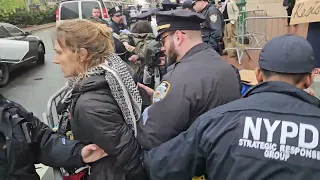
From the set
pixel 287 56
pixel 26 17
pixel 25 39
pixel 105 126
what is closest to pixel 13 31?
pixel 25 39

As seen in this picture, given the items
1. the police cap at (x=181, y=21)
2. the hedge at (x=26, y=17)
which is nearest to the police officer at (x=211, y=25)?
the police cap at (x=181, y=21)

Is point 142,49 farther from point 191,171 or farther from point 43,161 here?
point 191,171

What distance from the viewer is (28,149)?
2049mm

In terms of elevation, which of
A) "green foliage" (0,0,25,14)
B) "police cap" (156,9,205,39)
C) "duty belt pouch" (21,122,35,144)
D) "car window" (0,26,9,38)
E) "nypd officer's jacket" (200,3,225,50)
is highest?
"police cap" (156,9,205,39)

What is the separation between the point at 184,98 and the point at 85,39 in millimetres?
667

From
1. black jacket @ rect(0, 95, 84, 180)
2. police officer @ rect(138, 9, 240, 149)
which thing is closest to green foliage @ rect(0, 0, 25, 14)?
black jacket @ rect(0, 95, 84, 180)

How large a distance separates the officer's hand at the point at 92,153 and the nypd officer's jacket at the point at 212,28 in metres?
3.87

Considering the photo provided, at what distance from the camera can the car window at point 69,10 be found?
45.9 ft

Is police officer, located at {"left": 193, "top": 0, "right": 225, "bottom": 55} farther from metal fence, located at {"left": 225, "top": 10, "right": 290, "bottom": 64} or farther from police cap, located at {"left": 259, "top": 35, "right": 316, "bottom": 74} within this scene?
police cap, located at {"left": 259, "top": 35, "right": 316, "bottom": 74}

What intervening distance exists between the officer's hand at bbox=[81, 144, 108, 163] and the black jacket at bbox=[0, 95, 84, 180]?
0.04 metres

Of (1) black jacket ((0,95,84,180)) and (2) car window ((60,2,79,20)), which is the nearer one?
(1) black jacket ((0,95,84,180))

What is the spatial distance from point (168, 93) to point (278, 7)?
669 inches

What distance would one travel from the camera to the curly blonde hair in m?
2.00

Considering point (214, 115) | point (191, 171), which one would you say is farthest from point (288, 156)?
point (191, 171)
